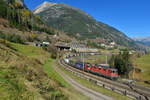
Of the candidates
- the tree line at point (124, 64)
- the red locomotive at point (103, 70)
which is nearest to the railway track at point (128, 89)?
the red locomotive at point (103, 70)

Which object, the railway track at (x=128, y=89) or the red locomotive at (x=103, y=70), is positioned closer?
the railway track at (x=128, y=89)

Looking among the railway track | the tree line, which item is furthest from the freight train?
the tree line

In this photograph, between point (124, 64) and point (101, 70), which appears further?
point (124, 64)

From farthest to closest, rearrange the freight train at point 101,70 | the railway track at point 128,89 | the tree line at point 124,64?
the tree line at point 124,64 → the freight train at point 101,70 → the railway track at point 128,89

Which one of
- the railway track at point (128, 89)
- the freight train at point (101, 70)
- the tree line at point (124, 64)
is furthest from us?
the tree line at point (124, 64)

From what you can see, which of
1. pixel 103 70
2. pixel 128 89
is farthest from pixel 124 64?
pixel 128 89

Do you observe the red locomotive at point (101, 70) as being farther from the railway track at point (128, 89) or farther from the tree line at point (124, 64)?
the tree line at point (124, 64)

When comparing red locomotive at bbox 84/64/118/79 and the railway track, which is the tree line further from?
the railway track

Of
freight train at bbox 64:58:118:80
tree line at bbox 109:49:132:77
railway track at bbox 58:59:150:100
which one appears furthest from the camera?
tree line at bbox 109:49:132:77

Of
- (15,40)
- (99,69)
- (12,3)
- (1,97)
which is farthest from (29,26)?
(1,97)

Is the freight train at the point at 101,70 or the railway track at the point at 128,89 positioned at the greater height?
the freight train at the point at 101,70

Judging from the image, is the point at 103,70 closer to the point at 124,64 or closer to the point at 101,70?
the point at 101,70

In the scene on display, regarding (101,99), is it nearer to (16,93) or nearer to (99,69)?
(16,93)

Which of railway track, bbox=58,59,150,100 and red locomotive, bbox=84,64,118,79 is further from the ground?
red locomotive, bbox=84,64,118,79
